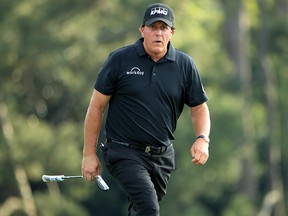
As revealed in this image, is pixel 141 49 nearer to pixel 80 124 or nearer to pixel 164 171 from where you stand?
pixel 164 171

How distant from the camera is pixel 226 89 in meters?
41.7

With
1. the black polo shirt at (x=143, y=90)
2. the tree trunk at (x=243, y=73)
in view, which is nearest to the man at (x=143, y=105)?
the black polo shirt at (x=143, y=90)

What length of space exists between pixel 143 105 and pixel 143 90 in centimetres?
12

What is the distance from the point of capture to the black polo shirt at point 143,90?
8.76 m

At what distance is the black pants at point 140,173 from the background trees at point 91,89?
22.8 meters

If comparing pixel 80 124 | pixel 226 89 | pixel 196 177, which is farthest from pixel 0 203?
pixel 226 89

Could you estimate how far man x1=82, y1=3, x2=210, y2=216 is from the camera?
8.73 metres

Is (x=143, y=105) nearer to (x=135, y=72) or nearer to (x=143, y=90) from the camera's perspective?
(x=143, y=90)

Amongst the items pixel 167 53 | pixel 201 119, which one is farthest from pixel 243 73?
pixel 167 53

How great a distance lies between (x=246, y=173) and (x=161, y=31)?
3506 centimetres

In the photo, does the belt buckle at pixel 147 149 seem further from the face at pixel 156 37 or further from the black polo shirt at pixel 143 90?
the face at pixel 156 37

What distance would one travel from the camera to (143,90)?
8.75 meters

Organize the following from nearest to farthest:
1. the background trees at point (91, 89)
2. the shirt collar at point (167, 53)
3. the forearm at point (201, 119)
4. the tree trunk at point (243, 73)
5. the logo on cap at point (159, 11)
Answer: the logo on cap at point (159, 11)
the shirt collar at point (167, 53)
the forearm at point (201, 119)
the background trees at point (91, 89)
the tree trunk at point (243, 73)

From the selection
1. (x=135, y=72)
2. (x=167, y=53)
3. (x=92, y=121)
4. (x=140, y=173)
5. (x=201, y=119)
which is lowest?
(x=140, y=173)
